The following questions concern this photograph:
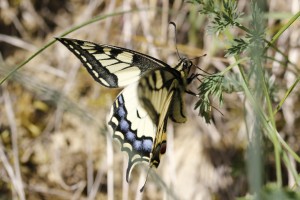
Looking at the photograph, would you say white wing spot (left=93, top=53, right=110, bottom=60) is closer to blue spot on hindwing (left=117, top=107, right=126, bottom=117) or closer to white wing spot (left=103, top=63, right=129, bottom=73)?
white wing spot (left=103, top=63, right=129, bottom=73)

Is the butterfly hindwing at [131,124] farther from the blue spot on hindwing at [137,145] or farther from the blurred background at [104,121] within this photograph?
the blurred background at [104,121]

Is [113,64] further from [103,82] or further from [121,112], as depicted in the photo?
[121,112]

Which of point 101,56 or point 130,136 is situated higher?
point 101,56

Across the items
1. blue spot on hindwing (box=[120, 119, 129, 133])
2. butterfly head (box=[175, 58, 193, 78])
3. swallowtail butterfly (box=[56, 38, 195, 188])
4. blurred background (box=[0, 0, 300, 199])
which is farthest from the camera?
blurred background (box=[0, 0, 300, 199])

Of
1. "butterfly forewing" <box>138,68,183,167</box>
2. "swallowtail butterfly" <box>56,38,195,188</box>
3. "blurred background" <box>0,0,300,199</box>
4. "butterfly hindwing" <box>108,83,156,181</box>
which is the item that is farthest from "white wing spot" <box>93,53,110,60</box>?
"blurred background" <box>0,0,300,199</box>

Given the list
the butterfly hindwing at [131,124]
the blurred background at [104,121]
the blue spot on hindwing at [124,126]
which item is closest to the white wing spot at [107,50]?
the butterfly hindwing at [131,124]

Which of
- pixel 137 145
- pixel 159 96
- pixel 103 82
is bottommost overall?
pixel 137 145

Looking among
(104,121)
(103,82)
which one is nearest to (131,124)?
(103,82)
